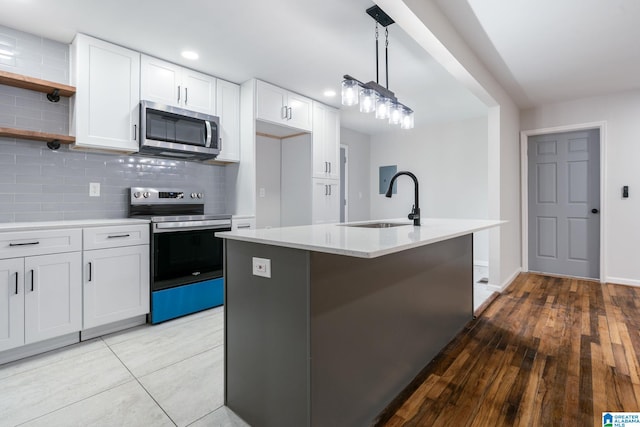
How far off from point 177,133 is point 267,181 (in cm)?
154

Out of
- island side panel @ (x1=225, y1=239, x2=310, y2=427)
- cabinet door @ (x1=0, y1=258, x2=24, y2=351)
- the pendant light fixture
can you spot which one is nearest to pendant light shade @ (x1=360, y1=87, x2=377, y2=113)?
the pendant light fixture

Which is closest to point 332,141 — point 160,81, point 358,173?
point 358,173

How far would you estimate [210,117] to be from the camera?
321 cm

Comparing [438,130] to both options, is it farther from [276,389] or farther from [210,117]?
[276,389]

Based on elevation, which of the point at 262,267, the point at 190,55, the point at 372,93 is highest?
the point at 190,55

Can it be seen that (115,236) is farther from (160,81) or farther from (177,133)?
(160,81)

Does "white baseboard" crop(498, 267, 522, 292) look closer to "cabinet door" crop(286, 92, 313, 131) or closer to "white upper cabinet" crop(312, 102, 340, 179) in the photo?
"white upper cabinet" crop(312, 102, 340, 179)

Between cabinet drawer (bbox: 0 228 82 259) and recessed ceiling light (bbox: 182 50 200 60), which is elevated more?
recessed ceiling light (bbox: 182 50 200 60)

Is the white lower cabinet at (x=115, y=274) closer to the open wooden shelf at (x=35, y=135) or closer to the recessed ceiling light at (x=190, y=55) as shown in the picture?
the open wooden shelf at (x=35, y=135)

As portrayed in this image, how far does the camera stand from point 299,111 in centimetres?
388

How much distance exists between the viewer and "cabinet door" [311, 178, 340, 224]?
162 inches

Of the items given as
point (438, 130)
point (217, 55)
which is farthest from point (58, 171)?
point (438, 130)

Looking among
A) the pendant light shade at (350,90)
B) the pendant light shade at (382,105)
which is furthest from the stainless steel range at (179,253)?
the pendant light shade at (382,105)

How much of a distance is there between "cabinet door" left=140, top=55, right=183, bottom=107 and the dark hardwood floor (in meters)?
3.07
